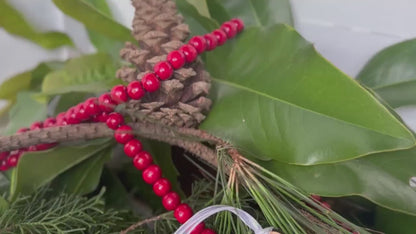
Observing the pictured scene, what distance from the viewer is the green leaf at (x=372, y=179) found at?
42 cm

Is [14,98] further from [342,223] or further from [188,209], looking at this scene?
[342,223]

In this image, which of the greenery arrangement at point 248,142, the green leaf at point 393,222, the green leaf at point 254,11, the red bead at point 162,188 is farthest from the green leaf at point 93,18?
the green leaf at point 393,222

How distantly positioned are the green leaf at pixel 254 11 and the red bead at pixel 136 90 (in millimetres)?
176

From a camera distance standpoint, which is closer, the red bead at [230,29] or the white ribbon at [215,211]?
the white ribbon at [215,211]

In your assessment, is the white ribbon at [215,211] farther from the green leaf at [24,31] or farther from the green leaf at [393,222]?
the green leaf at [24,31]

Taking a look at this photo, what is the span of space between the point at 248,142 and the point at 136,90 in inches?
4.4

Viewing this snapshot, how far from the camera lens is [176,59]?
463 millimetres

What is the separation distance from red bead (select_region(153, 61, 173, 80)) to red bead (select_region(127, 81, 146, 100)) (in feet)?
0.07

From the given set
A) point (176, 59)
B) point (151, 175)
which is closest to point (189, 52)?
point (176, 59)

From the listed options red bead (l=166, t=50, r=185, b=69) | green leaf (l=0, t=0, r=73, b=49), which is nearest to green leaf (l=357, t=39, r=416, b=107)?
red bead (l=166, t=50, r=185, b=69)

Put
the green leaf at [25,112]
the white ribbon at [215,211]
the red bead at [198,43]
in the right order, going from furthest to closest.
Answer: the green leaf at [25,112] → the red bead at [198,43] → the white ribbon at [215,211]

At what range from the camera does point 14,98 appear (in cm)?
75

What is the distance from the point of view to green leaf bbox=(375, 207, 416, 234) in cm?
50

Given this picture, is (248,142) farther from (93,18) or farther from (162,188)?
(93,18)
